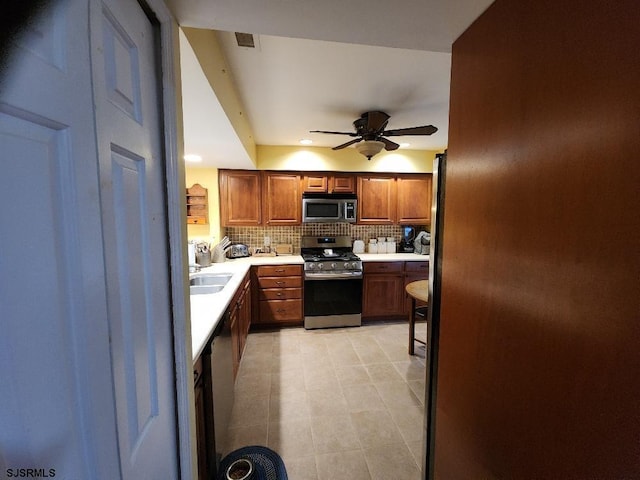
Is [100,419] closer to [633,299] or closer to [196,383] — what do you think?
[196,383]

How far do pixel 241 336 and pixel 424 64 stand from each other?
2653mm

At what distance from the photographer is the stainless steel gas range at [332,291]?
3.41 m

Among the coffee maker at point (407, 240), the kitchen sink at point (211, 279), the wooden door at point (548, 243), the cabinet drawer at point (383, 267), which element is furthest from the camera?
the coffee maker at point (407, 240)

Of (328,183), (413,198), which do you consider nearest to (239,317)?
(328,183)

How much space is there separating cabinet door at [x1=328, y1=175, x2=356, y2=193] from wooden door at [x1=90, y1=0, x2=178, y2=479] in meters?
2.98

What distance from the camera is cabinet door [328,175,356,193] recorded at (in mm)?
3711

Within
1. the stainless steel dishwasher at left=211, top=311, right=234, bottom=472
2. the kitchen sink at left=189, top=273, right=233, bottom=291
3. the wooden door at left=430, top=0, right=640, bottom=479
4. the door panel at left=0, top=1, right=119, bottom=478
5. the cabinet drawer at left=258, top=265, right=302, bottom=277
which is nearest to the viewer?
the door panel at left=0, top=1, right=119, bottom=478

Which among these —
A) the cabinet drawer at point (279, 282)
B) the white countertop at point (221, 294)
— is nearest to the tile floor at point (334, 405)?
the cabinet drawer at point (279, 282)

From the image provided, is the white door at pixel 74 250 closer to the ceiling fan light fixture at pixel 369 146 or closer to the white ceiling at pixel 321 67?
the white ceiling at pixel 321 67

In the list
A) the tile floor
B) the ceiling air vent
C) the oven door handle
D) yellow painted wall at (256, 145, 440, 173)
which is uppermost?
the ceiling air vent

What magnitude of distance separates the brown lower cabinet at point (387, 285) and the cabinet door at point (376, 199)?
2.27 feet

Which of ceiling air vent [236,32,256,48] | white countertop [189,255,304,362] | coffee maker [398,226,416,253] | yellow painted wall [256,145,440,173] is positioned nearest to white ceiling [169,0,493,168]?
ceiling air vent [236,32,256,48]

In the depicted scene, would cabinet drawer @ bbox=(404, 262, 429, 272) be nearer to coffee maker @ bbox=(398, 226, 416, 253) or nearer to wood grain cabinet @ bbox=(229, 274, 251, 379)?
coffee maker @ bbox=(398, 226, 416, 253)

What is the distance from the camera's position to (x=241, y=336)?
2.61 metres
